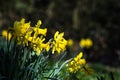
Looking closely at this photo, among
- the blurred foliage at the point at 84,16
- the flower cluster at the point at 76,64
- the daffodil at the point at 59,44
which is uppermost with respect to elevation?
the blurred foliage at the point at 84,16

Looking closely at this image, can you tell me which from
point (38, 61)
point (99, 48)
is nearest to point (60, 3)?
point (99, 48)

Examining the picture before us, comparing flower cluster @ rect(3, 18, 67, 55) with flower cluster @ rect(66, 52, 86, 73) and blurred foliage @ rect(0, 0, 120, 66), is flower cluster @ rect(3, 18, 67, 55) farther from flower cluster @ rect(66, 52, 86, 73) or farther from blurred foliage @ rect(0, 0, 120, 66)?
blurred foliage @ rect(0, 0, 120, 66)

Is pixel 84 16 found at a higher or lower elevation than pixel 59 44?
higher

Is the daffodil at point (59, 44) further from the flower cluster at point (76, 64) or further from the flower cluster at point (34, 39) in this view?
the flower cluster at point (76, 64)

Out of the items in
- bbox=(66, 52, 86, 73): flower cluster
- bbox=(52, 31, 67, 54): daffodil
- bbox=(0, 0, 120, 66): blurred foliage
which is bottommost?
bbox=(66, 52, 86, 73): flower cluster

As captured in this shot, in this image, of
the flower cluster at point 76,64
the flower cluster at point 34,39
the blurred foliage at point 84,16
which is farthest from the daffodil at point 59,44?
the blurred foliage at point 84,16

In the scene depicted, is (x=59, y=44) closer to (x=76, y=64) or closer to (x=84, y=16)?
(x=76, y=64)

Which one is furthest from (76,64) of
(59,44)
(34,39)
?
(34,39)

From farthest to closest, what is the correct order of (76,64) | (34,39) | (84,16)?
(84,16) < (76,64) < (34,39)

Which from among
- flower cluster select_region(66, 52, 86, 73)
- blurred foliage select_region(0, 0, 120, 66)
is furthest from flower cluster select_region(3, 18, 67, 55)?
blurred foliage select_region(0, 0, 120, 66)

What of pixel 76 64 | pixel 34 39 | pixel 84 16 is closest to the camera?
pixel 34 39
